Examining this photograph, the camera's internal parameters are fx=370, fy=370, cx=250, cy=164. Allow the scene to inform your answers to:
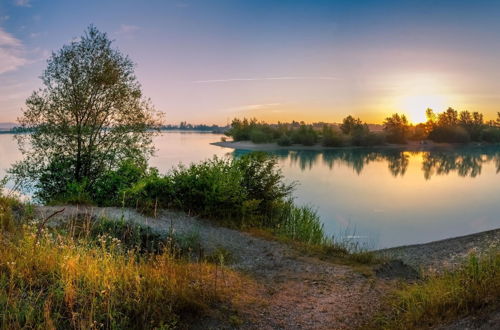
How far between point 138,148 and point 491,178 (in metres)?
35.0

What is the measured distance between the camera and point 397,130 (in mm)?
78812

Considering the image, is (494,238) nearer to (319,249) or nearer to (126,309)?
(319,249)

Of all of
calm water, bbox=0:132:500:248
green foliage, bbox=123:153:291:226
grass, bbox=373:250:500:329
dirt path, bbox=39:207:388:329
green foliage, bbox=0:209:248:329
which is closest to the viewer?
green foliage, bbox=0:209:248:329

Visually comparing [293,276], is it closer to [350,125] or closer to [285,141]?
[285,141]

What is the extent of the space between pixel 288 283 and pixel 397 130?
259ft

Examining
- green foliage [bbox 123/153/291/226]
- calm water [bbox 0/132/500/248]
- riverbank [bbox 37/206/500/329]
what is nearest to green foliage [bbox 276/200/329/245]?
green foliage [bbox 123/153/291/226]

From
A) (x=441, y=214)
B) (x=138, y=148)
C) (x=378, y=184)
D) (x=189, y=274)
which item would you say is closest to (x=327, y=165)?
(x=378, y=184)

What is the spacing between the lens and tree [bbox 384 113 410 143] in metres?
78.4

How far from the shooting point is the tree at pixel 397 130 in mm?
78375

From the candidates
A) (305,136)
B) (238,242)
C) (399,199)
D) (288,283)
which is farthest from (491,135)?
(288,283)

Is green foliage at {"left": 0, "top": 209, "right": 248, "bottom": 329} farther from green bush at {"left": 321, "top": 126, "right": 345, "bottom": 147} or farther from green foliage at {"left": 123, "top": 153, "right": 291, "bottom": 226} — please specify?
green bush at {"left": 321, "top": 126, "right": 345, "bottom": 147}

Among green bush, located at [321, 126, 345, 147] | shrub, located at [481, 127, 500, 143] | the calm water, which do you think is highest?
shrub, located at [481, 127, 500, 143]

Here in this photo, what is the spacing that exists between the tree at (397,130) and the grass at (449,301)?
78.5 metres

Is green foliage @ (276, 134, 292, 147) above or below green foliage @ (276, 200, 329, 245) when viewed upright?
above
